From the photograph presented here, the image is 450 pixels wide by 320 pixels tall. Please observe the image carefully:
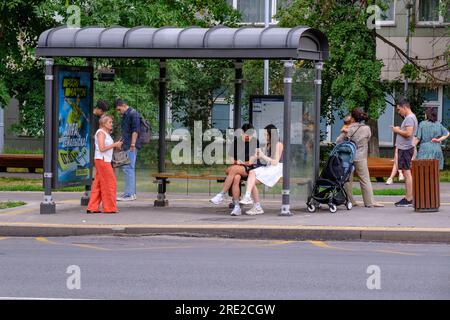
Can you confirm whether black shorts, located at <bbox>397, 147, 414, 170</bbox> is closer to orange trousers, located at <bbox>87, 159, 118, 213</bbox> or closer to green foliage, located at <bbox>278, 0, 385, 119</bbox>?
orange trousers, located at <bbox>87, 159, 118, 213</bbox>

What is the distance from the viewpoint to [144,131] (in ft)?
61.7

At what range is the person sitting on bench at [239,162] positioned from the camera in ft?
55.6

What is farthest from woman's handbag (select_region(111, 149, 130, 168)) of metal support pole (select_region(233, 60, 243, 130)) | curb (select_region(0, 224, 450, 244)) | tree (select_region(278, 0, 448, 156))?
tree (select_region(278, 0, 448, 156))

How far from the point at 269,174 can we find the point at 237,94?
2.08 m

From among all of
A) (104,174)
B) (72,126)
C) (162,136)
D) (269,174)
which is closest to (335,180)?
(269,174)

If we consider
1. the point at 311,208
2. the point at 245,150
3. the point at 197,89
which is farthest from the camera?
the point at 197,89

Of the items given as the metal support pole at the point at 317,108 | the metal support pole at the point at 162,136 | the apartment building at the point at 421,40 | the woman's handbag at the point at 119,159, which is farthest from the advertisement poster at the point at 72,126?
the apartment building at the point at 421,40

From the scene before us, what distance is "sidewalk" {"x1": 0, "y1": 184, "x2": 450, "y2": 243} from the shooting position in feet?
49.1

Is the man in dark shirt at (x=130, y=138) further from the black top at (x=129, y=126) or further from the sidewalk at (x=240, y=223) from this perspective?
the sidewalk at (x=240, y=223)

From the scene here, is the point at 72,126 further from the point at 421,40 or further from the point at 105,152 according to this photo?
the point at 421,40

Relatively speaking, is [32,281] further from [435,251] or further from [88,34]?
[88,34]

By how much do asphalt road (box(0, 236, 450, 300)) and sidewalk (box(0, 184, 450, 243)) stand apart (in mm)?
312
